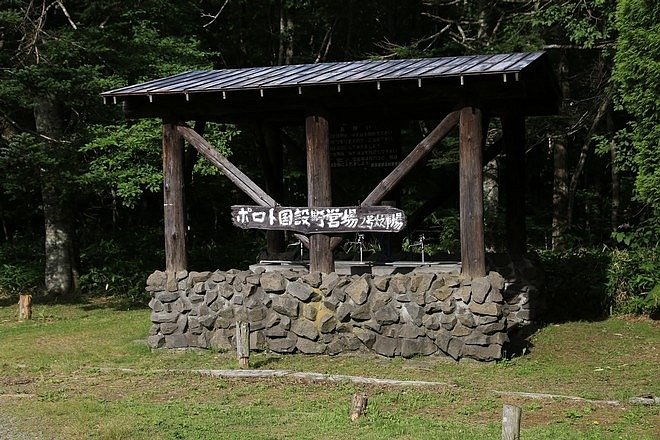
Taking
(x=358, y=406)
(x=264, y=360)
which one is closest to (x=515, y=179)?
(x=264, y=360)

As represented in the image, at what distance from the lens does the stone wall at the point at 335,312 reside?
32.0 feet

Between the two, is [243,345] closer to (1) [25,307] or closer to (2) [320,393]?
(2) [320,393]

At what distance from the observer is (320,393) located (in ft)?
27.5

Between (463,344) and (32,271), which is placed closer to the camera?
(463,344)

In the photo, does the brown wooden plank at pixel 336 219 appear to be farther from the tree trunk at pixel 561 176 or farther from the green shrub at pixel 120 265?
the tree trunk at pixel 561 176

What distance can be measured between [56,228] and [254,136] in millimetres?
6275

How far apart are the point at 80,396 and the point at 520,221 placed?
7.16 meters

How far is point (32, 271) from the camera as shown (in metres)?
19.4

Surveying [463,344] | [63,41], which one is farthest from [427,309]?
[63,41]

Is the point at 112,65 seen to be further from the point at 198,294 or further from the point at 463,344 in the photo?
the point at 463,344

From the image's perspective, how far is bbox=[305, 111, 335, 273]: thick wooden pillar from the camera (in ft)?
34.8

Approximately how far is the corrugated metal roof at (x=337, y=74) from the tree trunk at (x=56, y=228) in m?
6.36

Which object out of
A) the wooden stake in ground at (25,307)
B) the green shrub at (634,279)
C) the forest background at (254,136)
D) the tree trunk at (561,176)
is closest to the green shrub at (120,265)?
the forest background at (254,136)

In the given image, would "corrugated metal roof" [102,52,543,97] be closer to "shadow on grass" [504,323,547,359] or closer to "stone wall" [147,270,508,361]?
"stone wall" [147,270,508,361]
